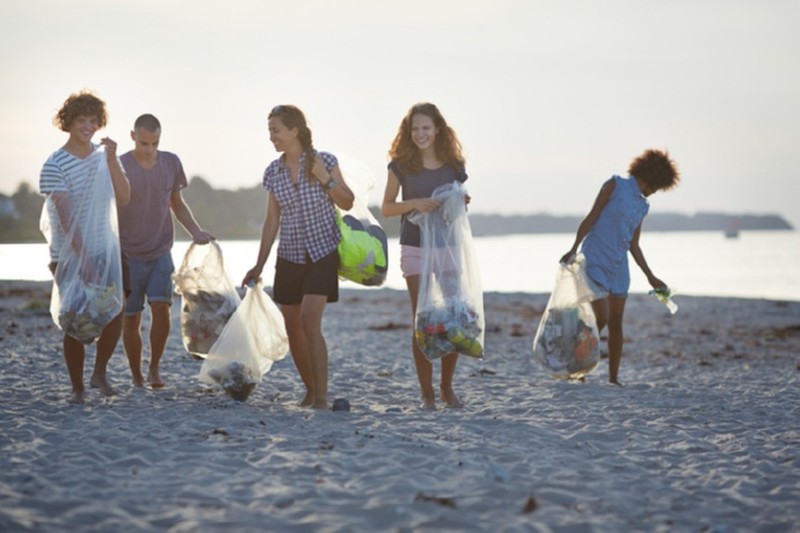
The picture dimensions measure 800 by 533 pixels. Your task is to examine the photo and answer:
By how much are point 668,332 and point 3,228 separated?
2101 inches

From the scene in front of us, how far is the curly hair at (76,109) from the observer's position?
209 inches

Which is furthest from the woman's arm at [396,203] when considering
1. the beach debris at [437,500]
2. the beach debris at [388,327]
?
the beach debris at [388,327]

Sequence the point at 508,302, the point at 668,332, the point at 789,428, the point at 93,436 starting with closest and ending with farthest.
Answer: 1. the point at 93,436
2. the point at 789,428
3. the point at 668,332
4. the point at 508,302

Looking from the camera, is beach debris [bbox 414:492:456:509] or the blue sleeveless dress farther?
the blue sleeveless dress

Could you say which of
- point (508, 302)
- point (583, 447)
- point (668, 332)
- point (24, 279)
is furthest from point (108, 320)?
point (24, 279)

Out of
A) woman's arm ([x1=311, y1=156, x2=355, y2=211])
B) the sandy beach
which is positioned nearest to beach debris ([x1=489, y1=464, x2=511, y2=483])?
the sandy beach

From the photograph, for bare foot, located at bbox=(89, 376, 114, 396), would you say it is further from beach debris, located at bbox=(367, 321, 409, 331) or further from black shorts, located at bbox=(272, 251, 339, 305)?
beach debris, located at bbox=(367, 321, 409, 331)

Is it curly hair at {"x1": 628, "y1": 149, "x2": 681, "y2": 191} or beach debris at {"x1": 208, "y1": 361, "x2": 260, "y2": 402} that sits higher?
curly hair at {"x1": 628, "y1": 149, "x2": 681, "y2": 191}

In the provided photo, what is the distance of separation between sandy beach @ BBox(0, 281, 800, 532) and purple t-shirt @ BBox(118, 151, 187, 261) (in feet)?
3.32

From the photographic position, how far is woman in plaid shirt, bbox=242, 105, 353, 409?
5.30m

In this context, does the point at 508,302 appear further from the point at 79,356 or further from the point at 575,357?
the point at 79,356

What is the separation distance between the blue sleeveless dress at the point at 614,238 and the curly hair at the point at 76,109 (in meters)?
3.56

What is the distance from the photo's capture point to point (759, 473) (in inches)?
165

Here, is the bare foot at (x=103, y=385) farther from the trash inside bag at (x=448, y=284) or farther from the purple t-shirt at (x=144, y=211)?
the trash inside bag at (x=448, y=284)
